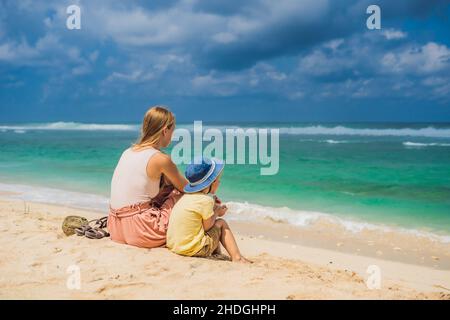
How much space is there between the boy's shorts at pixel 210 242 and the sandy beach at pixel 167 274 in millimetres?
122

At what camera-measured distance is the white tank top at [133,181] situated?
3.87m

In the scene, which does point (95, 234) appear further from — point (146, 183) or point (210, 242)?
point (210, 242)

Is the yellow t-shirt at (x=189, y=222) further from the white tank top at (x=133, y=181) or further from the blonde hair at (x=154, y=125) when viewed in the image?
the blonde hair at (x=154, y=125)

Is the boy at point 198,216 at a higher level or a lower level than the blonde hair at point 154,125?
lower

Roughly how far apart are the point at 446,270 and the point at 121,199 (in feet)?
12.3

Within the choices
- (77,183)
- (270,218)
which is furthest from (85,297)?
(77,183)

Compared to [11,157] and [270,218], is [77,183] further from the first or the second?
[11,157]

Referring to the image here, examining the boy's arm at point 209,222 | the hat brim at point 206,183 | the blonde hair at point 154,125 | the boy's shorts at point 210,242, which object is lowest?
the boy's shorts at point 210,242

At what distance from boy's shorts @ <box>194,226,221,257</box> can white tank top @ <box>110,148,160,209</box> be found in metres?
0.64

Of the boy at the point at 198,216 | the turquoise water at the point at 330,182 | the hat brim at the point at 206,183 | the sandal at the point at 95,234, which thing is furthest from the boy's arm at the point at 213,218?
the turquoise water at the point at 330,182

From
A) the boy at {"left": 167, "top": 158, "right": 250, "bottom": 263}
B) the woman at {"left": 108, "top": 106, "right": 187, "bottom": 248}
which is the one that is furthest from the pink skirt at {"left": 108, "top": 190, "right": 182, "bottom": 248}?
the boy at {"left": 167, "top": 158, "right": 250, "bottom": 263}

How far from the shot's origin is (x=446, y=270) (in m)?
5.04

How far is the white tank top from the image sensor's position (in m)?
3.87

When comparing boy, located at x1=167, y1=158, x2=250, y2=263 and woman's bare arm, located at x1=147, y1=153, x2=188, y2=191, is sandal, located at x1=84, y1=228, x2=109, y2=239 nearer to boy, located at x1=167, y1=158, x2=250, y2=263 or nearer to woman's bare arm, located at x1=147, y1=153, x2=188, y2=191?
boy, located at x1=167, y1=158, x2=250, y2=263
